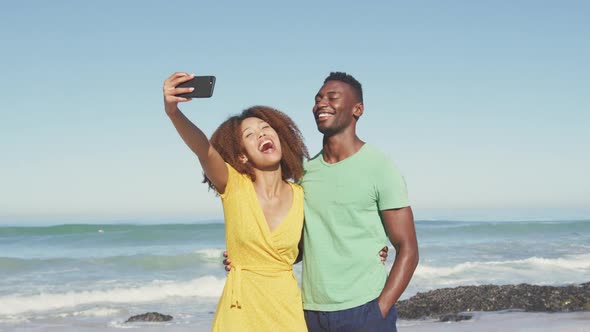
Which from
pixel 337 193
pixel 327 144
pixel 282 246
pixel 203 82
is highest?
pixel 203 82

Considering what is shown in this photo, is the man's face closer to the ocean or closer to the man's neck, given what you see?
the man's neck

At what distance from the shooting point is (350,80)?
378 centimetres

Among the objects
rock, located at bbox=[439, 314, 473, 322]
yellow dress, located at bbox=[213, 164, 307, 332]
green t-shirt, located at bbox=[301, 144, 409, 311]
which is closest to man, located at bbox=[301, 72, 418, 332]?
green t-shirt, located at bbox=[301, 144, 409, 311]

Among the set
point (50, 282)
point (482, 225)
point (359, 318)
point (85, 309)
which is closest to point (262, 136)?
point (359, 318)

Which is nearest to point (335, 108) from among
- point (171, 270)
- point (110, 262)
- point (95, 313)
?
point (95, 313)

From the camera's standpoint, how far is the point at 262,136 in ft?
11.7

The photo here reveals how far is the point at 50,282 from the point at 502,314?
31.7 ft

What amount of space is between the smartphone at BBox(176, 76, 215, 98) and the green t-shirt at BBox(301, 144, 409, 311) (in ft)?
2.90

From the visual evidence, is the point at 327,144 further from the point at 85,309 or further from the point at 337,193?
the point at 85,309

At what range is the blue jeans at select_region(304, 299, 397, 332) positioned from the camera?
335cm

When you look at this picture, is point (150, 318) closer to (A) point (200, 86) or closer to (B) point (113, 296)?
(B) point (113, 296)

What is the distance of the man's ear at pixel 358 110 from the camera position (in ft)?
12.2

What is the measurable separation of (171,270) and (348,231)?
14.1 meters

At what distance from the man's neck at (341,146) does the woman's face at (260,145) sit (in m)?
0.25
